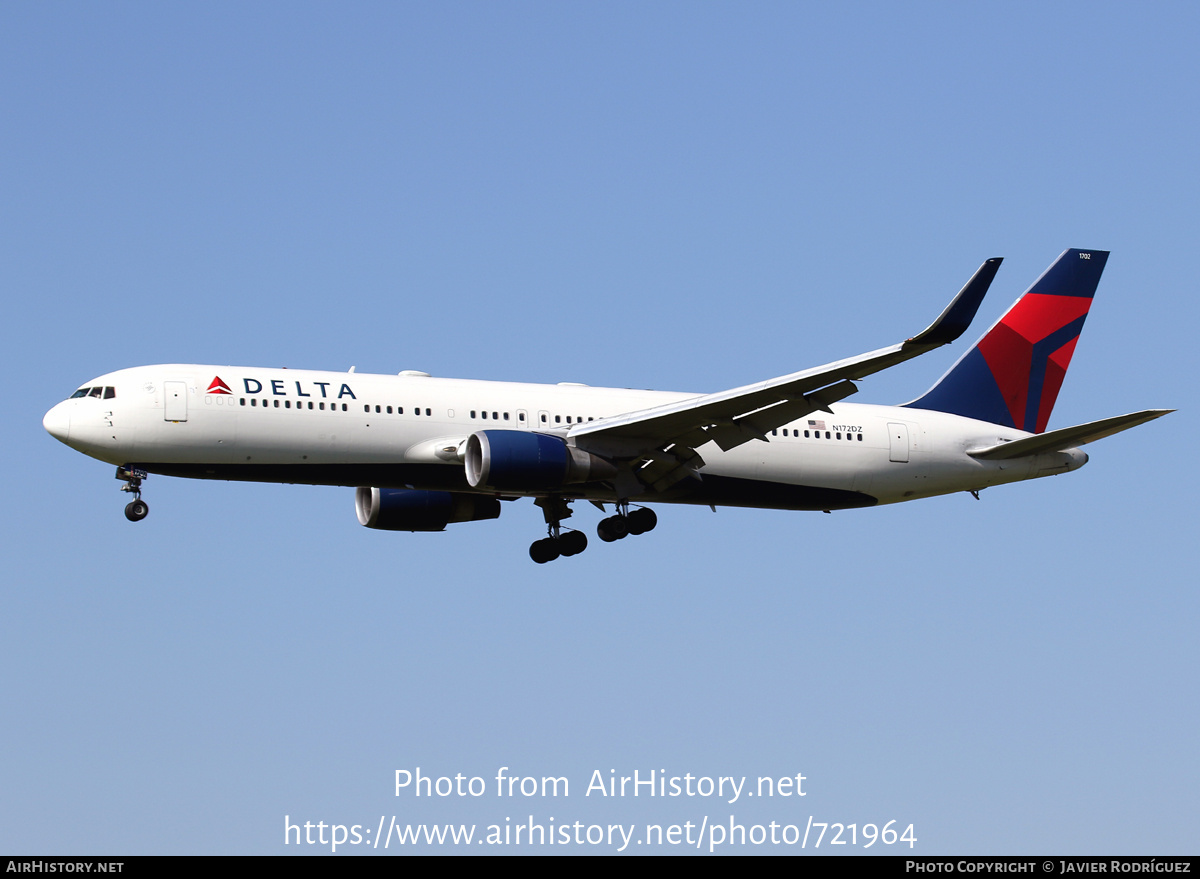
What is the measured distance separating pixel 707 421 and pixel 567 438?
3.35 meters

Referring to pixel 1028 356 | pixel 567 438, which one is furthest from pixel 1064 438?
pixel 567 438

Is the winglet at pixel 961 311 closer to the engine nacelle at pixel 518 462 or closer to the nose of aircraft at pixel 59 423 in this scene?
the engine nacelle at pixel 518 462

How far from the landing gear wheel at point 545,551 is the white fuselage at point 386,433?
93.2 inches

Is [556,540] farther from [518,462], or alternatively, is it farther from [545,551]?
[518,462]

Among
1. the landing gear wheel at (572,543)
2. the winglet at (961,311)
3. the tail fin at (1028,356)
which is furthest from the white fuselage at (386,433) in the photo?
the winglet at (961,311)

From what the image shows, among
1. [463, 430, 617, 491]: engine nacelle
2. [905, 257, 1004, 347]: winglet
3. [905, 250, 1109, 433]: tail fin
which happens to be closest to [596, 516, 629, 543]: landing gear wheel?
[463, 430, 617, 491]: engine nacelle

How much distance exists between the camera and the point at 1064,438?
40531 millimetres

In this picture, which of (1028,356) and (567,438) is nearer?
(567,438)

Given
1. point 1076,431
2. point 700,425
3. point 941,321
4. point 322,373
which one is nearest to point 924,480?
point 1076,431

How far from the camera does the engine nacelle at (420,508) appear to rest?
42.2m

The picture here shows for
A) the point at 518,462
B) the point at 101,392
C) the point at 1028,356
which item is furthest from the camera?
the point at 1028,356

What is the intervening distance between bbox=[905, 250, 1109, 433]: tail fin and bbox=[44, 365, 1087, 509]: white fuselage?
312 cm

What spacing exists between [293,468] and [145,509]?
3689mm

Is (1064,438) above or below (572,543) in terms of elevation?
above
